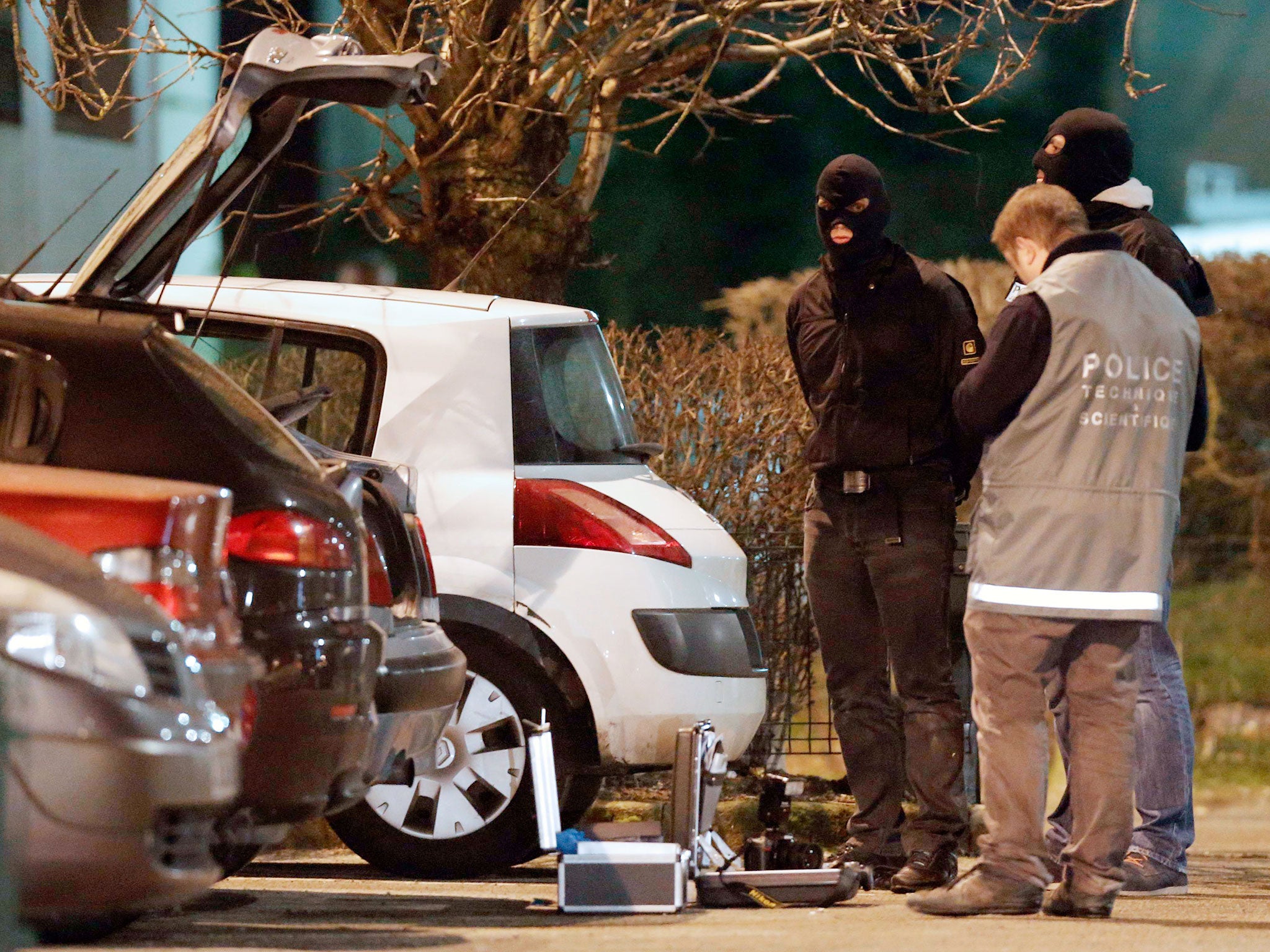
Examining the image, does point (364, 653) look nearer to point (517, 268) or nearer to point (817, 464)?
point (817, 464)

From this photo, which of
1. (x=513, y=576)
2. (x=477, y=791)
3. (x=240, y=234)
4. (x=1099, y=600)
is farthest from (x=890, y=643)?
(x=240, y=234)

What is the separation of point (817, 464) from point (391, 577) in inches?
60.4

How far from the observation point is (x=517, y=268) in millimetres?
8492

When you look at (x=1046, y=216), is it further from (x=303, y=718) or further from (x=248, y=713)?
(x=248, y=713)

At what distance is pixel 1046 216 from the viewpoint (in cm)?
546

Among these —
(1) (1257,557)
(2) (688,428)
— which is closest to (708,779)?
(2) (688,428)

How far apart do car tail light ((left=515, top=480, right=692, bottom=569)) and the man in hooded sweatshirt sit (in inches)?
64.1

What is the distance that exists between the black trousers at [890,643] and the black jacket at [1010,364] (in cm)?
68

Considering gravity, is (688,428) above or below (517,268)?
below

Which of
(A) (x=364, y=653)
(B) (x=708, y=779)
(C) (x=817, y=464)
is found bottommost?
(B) (x=708, y=779)

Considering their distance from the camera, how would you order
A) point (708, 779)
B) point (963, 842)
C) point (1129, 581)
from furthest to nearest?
point (963, 842) → point (708, 779) → point (1129, 581)

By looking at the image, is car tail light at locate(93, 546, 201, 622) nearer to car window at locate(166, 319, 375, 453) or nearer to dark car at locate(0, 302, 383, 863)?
dark car at locate(0, 302, 383, 863)

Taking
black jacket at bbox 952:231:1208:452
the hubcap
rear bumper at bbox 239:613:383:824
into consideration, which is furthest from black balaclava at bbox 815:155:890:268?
rear bumper at bbox 239:613:383:824

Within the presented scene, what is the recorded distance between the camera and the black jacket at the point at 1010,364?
5.22 meters
